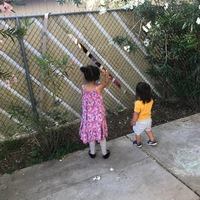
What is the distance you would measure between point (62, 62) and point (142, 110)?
1.09 m

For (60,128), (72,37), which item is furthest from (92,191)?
(72,37)

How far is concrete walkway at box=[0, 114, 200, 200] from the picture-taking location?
104 inches

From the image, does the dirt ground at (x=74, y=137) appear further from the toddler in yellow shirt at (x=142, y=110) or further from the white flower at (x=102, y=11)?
the white flower at (x=102, y=11)

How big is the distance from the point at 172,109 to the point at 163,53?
966 mm

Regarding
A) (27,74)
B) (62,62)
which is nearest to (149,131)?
(62,62)

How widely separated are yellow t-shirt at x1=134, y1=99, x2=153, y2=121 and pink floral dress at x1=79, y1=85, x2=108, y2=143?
0.41 m

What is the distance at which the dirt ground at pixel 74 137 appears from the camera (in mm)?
3306

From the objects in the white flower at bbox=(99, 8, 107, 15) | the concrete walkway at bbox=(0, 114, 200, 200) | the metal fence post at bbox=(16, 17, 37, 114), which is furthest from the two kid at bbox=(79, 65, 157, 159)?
the white flower at bbox=(99, 8, 107, 15)

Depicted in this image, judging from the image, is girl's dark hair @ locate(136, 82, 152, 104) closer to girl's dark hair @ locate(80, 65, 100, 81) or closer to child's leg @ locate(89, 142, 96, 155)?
girl's dark hair @ locate(80, 65, 100, 81)

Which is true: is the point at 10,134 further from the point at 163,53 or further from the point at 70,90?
the point at 163,53

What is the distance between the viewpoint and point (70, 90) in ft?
13.5

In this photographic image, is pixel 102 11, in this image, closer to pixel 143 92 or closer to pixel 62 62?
pixel 62 62

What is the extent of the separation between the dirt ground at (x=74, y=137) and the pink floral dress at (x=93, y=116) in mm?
500

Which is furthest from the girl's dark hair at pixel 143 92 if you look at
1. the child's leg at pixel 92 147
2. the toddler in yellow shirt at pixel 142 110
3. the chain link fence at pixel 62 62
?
the chain link fence at pixel 62 62
